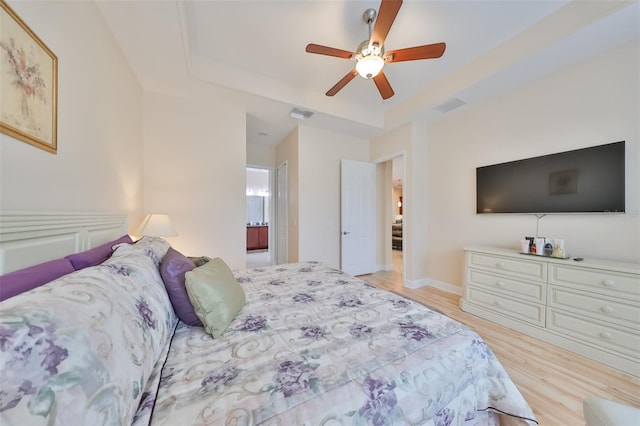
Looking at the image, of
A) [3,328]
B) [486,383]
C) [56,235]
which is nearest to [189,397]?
[3,328]

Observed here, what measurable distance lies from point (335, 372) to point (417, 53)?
2323mm

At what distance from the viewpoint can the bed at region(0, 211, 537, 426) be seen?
46cm

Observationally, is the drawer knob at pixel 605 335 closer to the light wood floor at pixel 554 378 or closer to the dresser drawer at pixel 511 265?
the light wood floor at pixel 554 378

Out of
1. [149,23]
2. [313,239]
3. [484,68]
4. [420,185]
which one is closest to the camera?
[149,23]

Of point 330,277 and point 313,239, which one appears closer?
point 330,277

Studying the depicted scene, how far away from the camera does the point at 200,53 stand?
2363 mm

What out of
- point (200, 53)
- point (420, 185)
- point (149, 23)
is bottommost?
point (420, 185)

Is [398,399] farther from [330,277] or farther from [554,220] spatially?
[554,220]

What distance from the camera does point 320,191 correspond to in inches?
150

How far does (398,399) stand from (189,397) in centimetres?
70

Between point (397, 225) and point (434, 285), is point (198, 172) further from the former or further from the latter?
point (397, 225)

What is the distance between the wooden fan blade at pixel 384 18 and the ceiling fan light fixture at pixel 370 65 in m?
0.10

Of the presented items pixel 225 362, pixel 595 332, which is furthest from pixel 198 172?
pixel 595 332

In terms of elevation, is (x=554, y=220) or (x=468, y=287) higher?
(x=554, y=220)
